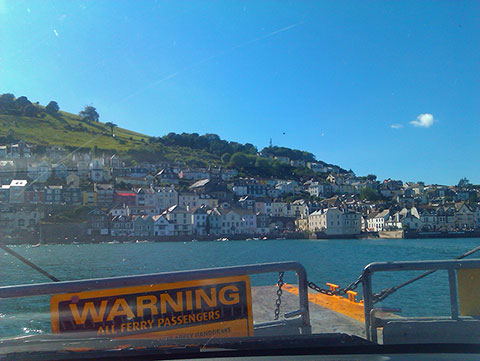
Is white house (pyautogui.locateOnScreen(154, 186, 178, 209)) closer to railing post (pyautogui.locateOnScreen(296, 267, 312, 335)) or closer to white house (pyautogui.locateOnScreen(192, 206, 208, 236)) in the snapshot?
white house (pyautogui.locateOnScreen(192, 206, 208, 236))

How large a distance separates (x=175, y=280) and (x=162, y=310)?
0.23m

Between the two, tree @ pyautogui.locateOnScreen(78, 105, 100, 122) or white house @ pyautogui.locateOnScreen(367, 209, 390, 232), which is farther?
white house @ pyautogui.locateOnScreen(367, 209, 390, 232)

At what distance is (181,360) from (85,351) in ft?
1.75

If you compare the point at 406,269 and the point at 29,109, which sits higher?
the point at 29,109

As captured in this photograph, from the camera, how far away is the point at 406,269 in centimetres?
318

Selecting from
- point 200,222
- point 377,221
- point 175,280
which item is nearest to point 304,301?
point 175,280

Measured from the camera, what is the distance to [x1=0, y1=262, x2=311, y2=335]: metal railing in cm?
260

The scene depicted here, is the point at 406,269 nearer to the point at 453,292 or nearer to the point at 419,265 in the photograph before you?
the point at 419,265

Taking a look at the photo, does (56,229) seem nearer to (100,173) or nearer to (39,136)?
(39,136)

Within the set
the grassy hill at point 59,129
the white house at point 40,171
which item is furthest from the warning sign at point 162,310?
the white house at point 40,171

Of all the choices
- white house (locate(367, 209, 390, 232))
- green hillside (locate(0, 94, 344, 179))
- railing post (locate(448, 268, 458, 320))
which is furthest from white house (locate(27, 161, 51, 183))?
white house (locate(367, 209, 390, 232))

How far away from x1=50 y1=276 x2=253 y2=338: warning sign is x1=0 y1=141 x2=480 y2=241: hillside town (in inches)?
365

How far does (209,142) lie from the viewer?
36.1m

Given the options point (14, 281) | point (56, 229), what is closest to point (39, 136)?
point (56, 229)
